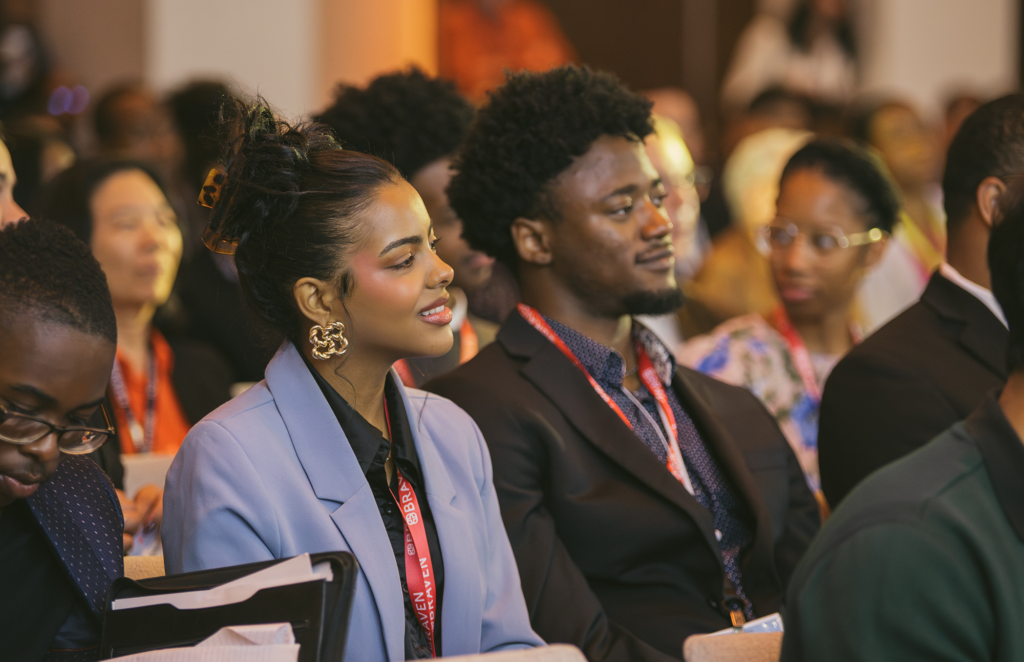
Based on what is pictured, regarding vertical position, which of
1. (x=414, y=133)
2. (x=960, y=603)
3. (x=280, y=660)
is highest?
(x=414, y=133)

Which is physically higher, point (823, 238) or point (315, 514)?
point (823, 238)

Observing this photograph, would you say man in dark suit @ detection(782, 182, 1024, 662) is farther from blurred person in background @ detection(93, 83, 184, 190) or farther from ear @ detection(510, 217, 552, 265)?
blurred person in background @ detection(93, 83, 184, 190)

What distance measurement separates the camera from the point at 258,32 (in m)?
5.99

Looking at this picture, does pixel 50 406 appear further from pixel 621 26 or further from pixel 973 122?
pixel 621 26

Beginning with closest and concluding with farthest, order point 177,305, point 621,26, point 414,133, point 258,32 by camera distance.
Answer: point 414,133 → point 177,305 → point 258,32 → point 621,26

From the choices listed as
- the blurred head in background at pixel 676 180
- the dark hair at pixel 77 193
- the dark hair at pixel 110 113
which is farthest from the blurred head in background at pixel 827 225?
the dark hair at pixel 110 113

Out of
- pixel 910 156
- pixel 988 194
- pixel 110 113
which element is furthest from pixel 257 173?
pixel 910 156

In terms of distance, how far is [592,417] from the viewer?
7.14ft

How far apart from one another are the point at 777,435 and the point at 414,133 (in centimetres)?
127

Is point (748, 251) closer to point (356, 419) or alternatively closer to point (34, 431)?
point (356, 419)

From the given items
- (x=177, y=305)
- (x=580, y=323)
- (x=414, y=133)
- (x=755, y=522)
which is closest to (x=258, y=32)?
(x=177, y=305)

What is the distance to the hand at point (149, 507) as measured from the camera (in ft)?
7.03

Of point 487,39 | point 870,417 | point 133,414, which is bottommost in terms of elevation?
point 133,414

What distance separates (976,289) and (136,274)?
→ 217 cm
